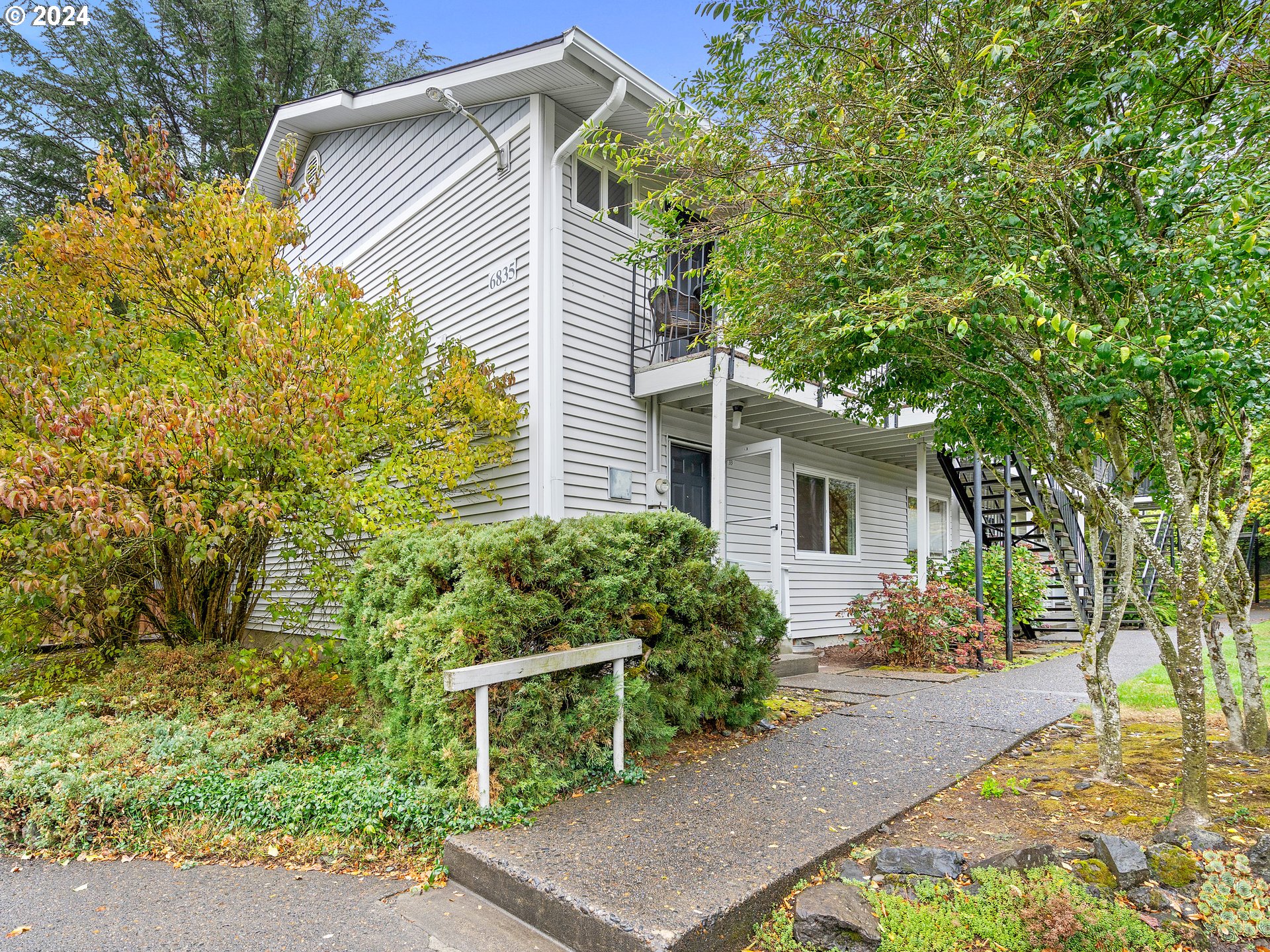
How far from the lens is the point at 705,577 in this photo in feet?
14.7

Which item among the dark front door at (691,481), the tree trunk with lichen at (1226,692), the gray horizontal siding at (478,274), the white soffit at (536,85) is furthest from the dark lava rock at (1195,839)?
the dark front door at (691,481)

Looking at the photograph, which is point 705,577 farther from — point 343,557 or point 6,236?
point 6,236

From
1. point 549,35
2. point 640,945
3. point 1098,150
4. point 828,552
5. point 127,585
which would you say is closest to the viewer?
point 640,945

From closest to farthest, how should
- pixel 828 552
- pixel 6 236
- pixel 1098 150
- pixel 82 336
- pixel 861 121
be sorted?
1. pixel 1098 150
2. pixel 861 121
3. pixel 82 336
4. pixel 828 552
5. pixel 6 236

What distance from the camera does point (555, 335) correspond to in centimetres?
670

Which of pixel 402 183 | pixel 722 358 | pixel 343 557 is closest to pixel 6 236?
pixel 402 183

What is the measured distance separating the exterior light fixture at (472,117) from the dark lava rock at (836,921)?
6716mm

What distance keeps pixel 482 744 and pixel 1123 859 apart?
8.22ft

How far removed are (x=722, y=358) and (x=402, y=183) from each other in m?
4.80

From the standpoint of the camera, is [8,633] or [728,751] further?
[8,633]

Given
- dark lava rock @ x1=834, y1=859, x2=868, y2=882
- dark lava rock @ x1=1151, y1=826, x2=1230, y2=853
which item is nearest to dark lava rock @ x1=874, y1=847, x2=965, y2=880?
dark lava rock @ x1=834, y1=859, x2=868, y2=882

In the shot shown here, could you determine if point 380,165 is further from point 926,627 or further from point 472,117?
point 926,627

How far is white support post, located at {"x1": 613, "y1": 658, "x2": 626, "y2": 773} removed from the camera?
3811 millimetres

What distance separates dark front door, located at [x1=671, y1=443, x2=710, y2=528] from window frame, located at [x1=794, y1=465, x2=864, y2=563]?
5.25 ft
